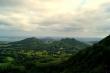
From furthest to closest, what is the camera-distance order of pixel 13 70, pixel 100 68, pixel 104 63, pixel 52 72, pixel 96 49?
pixel 13 70
pixel 52 72
pixel 96 49
pixel 104 63
pixel 100 68

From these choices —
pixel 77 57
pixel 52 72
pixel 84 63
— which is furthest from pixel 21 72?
pixel 84 63

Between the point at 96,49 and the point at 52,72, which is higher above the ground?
the point at 96,49

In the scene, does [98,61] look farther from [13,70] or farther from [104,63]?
[13,70]

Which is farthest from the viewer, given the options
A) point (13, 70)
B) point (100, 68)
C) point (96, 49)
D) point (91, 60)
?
point (13, 70)

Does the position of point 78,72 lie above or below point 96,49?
below

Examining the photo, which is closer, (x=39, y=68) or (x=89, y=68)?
(x=89, y=68)

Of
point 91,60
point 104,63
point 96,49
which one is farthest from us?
point 96,49

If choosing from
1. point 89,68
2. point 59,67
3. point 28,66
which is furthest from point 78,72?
point 28,66

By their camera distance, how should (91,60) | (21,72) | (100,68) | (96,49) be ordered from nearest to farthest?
(100,68), (91,60), (96,49), (21,72)

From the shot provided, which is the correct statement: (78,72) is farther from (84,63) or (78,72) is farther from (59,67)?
(59,67)
